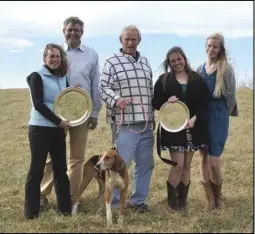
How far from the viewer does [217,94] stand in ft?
19.9

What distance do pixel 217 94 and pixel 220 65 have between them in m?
0.41

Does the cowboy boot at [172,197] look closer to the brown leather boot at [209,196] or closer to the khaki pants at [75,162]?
the brown leather boot at [209,196]

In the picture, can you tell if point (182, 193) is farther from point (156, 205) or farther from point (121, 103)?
point (121, 103)

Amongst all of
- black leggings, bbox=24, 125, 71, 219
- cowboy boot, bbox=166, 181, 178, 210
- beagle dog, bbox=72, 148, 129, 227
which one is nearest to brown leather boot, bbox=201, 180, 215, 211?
cowboy boot, bbox=166, 181, 178, 210

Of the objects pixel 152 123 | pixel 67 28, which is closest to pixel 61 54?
pixel 67 28

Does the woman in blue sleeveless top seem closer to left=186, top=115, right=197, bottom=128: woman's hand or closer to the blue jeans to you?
the blue jeans

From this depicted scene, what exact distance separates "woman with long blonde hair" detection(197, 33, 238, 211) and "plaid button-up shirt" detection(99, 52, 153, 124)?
3.06 ft

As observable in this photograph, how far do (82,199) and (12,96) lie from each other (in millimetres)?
19702

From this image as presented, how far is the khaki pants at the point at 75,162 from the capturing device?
647cm

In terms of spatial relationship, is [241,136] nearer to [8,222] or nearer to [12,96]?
[8,222]

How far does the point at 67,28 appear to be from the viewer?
20.3 feet

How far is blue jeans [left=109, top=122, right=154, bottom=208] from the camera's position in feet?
20.3

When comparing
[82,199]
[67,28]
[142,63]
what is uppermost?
[67,28]

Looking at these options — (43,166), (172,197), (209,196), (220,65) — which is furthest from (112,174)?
(220,65)
